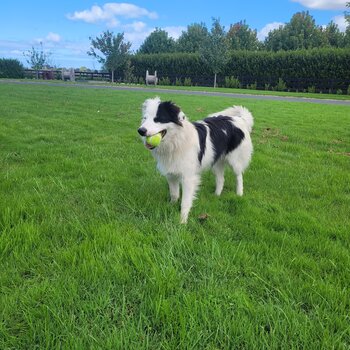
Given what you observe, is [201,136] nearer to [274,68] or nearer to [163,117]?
[163,117]

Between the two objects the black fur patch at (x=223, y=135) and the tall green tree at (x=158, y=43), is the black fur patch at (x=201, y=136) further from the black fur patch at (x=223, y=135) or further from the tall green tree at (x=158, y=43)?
the tall green tree at (x=158, y=43)

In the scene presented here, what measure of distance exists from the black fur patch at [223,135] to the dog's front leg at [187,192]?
74 centimetres

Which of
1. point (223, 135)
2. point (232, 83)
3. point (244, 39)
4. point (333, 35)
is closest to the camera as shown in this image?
point (223, 135)

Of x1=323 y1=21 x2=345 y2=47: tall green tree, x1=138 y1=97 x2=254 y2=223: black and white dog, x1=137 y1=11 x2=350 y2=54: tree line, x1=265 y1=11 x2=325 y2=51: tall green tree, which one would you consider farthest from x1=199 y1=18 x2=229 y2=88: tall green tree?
x1=138 y1=97 x2=254 y2=223: black and white dog

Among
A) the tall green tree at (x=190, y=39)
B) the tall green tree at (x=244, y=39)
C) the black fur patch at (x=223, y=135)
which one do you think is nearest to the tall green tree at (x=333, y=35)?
the tall green tree at (x=244, y=39)

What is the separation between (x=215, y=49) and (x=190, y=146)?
35.2m

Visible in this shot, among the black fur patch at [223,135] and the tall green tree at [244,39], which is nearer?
the black fur patch at [223,135]

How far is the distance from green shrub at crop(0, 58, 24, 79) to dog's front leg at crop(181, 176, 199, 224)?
48341mm

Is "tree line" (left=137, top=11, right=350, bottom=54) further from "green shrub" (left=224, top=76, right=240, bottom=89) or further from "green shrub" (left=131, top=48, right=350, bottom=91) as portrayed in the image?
"green shrub" (left=224, top=76, right=240, bottom=89)

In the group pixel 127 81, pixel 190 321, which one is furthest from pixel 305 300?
pixel 127 81

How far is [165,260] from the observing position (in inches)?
104

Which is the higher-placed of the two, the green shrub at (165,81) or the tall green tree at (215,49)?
the tall green tree at (215,49)

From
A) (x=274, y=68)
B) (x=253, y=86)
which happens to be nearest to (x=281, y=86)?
(x=274, y=68)

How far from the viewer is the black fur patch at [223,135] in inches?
180
